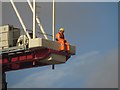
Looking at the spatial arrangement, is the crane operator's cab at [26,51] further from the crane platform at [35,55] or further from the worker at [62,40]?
the worker at [62,40]

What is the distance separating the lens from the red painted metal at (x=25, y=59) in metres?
26.4

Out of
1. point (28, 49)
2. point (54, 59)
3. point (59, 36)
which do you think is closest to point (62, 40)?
point (59, 36)

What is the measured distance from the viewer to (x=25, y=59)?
27.7 m

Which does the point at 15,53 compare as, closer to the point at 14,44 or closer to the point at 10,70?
the point at 14,44

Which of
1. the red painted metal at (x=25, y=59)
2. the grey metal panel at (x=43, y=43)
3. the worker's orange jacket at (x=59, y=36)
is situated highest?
the worker's orange jacket at (x=59, y=36)

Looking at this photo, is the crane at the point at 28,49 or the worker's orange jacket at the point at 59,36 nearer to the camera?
the crane at the point at 28,49

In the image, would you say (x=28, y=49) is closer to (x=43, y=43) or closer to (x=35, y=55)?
(x=35, y=55)

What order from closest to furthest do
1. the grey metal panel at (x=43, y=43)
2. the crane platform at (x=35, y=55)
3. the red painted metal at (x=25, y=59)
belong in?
the grey metal panel at (x=43, y=43), the crane platform at (x=35, y=55), the red painted metal at (x=25, y=59)

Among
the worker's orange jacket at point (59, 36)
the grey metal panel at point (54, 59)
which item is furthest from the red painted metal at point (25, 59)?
the worker's orange jacket at point (59, 36)

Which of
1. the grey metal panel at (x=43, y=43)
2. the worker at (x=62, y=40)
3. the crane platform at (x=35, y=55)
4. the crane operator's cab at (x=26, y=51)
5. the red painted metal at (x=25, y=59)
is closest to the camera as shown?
the grey metal panel at (x=43, y=43)

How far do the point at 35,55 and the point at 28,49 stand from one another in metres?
0.93

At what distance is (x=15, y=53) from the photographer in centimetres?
2806

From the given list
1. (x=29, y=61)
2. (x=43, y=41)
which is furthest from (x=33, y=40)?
(x=29, y=61)

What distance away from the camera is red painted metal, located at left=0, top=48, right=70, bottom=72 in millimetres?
26391
